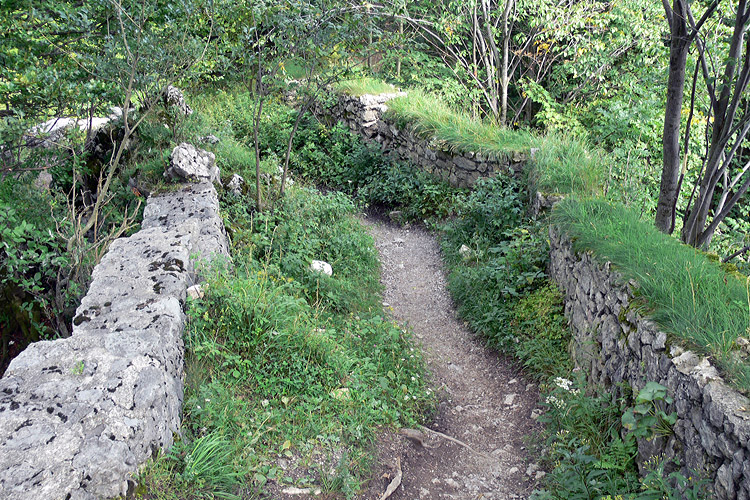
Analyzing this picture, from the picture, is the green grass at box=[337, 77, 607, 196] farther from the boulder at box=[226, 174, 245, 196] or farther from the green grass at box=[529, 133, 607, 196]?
the boulder at box=[226, 174, 245, 196]

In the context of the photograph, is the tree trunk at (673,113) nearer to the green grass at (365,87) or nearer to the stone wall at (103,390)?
the stone wall at (103,390)

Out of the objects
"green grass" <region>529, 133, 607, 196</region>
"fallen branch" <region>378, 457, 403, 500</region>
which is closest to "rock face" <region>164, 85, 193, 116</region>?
"green grass" <region>529, 133, 607, 196</region>

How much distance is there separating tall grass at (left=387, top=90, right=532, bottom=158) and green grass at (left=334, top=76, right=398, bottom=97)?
1.00 metres

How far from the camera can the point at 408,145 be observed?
9.80 meters

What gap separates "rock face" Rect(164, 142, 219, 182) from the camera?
619cm

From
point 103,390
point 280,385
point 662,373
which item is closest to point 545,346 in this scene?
point 662,373

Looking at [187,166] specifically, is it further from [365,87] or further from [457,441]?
[365,87]

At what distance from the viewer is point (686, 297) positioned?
335 centimetres

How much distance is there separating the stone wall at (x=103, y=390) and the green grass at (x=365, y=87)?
27.7 feet

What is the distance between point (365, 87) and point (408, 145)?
2.87 metres

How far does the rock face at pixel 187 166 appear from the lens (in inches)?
244

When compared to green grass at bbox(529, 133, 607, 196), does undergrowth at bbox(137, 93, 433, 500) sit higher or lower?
lower

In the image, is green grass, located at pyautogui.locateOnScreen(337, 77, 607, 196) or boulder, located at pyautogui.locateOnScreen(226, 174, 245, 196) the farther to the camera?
boulder, located at pyautogui.locateOnScreen(226, 174, 245, 196)

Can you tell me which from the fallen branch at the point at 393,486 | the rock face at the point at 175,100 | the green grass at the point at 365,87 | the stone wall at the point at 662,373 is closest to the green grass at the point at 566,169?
the stone wall at the point at 662,373
